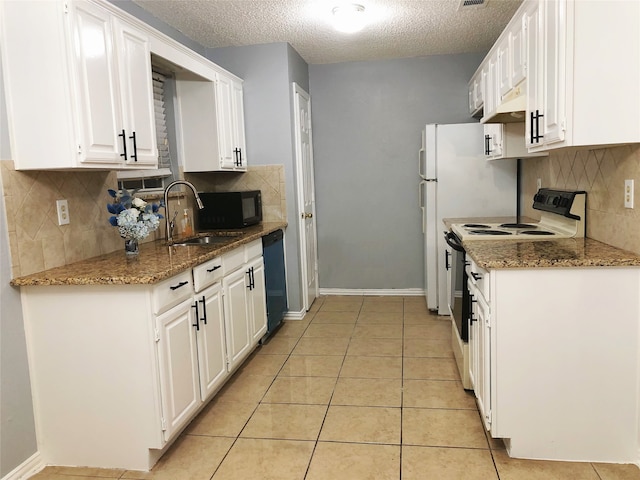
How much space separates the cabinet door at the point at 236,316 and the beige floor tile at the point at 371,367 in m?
0.67

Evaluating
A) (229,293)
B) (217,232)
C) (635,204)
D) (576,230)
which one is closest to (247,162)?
(217,232)

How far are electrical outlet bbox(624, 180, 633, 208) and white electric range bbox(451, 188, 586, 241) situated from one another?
1.61 ft

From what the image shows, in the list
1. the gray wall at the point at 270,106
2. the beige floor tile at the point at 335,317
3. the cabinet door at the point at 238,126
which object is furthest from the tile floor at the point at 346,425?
the cabinet door at the point at 238,126

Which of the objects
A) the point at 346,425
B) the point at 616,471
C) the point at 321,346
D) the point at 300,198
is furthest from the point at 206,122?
the point at 616,471

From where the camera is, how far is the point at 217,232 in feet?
13.3

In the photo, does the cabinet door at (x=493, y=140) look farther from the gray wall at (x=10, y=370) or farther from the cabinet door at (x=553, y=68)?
the gray wall at (x=10, y=370)

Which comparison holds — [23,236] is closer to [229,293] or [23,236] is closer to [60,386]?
[60,386]

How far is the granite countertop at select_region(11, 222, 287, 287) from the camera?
87.7 inches

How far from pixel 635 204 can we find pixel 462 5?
1.97 meters

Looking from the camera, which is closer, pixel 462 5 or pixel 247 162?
pixel 462 5

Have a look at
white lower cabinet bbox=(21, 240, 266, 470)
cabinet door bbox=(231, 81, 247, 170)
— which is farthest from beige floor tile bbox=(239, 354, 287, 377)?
cabinet door bbox=(231, 81, 247, 170)

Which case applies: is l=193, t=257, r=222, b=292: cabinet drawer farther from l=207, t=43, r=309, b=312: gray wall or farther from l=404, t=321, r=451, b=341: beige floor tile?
l=404, t=321, r=451, b=341: beige floor tile

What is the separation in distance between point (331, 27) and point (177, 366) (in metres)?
2.81

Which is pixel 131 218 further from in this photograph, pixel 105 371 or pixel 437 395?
pixel 437 395
